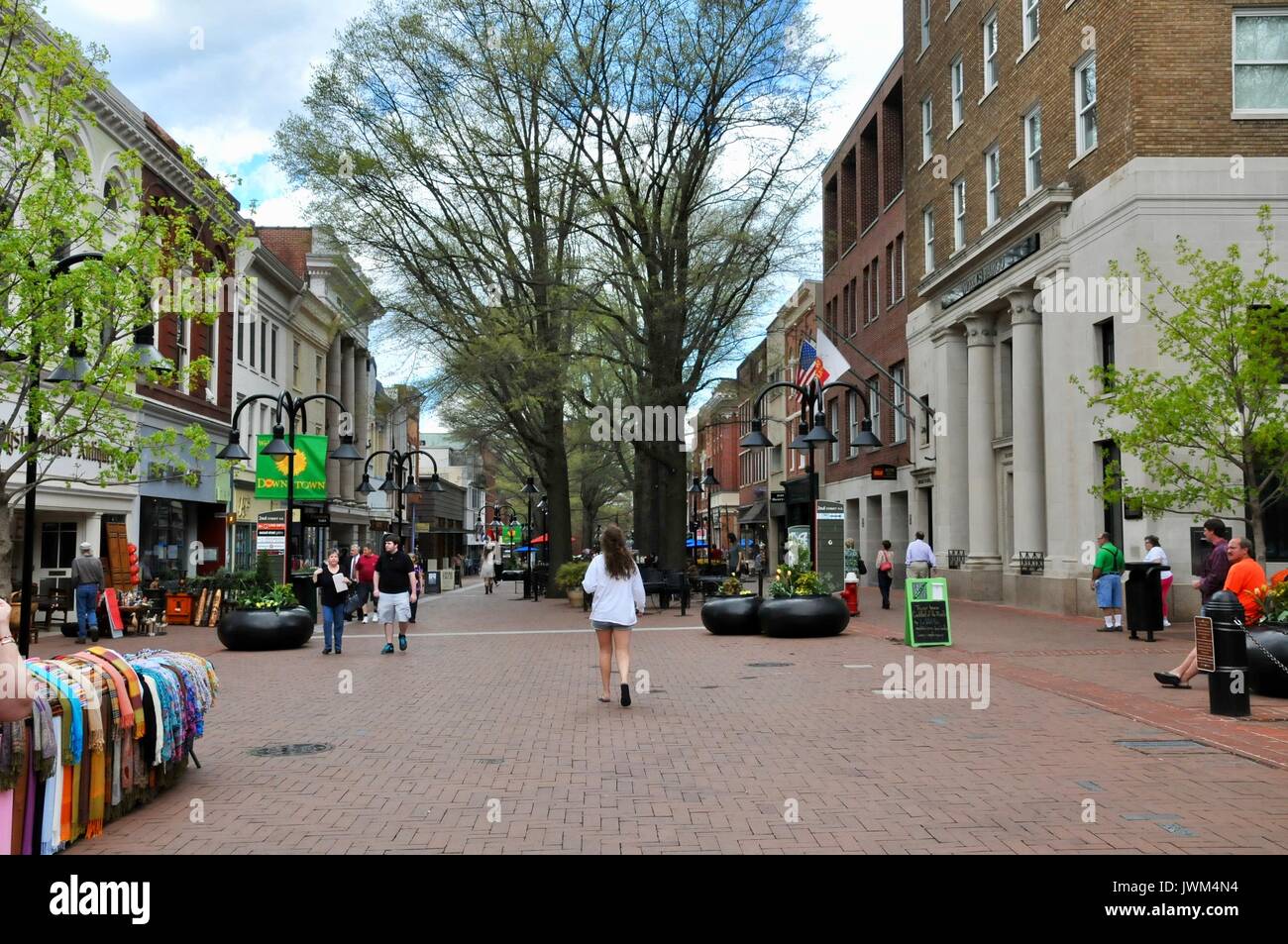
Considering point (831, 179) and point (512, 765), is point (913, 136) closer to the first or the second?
point (831, 179)

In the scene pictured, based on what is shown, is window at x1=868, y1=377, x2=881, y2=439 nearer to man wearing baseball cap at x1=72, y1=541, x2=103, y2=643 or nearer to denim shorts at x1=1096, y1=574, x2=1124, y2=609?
denim shorts at x1=1096, y1=574, x2=1124, y2=609

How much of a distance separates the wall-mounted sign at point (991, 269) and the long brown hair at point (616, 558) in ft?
56.8

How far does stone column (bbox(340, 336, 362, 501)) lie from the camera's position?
2232 inches

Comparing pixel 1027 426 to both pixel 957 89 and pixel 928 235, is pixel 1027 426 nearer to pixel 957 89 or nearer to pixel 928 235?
pixel 928 235

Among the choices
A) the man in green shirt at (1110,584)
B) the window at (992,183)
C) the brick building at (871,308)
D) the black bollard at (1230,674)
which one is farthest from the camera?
the brick building at (871,308)

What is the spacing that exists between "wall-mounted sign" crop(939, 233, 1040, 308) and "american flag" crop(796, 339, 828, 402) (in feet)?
12.5

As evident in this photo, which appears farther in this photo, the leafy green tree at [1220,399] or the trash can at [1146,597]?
the trash can at [1146,597]

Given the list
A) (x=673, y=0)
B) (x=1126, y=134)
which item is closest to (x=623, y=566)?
(x=1126, y=134)

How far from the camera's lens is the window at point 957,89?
32188 millimetres

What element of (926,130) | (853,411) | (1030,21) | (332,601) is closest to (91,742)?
(332,601)

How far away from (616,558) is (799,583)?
8.49 m

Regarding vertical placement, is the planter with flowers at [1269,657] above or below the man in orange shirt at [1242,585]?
below

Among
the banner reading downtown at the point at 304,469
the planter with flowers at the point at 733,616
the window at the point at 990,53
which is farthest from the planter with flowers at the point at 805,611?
the window at the point at 990,53

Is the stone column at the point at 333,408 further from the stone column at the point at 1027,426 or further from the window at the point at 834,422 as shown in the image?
the stone column at the point at 1027,426
